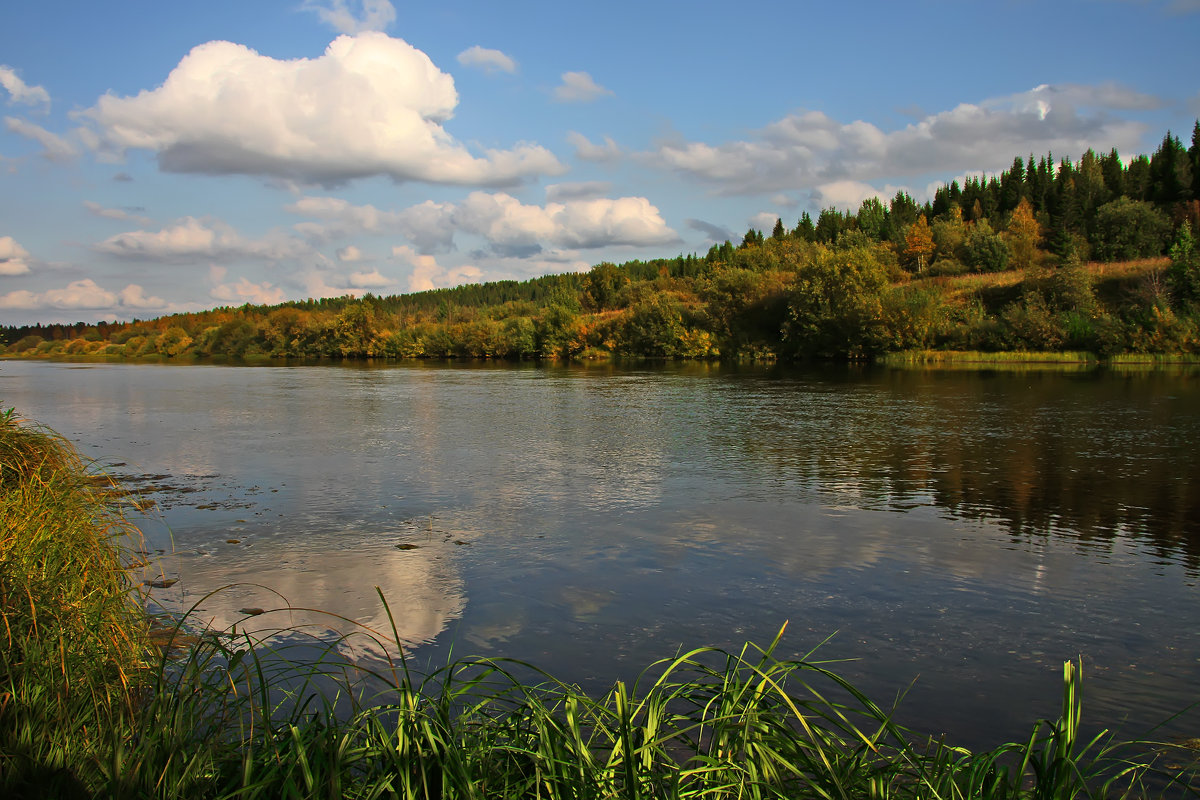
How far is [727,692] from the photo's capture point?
3941mm

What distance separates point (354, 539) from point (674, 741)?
22.7ft

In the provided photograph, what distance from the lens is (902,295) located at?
62.2 metres

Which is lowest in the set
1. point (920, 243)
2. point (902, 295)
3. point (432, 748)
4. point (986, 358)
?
point (432, 748)

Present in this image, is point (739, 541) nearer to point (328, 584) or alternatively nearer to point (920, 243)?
point (328, 584)

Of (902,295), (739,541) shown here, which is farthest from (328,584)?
(902,295)

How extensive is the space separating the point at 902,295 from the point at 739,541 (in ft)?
187

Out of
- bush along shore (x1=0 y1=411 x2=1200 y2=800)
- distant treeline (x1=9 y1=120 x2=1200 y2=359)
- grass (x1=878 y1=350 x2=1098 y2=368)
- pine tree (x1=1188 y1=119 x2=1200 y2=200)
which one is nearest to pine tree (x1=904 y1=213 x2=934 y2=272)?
distant treeline (x1=9 y1=120 x2=1200 y2=359)

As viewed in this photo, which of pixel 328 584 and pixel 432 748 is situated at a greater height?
pixel 432 748

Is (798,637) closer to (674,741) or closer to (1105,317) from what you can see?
(674,741)

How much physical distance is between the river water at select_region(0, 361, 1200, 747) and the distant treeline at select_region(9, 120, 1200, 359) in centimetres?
1335

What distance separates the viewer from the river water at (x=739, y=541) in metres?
6.79

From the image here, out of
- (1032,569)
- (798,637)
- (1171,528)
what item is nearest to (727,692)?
(798,637)

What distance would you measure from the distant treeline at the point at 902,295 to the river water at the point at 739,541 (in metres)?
13.3

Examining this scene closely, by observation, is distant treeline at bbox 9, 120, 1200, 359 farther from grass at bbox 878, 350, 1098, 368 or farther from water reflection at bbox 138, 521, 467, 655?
water reflection at bbox 138, 521, 467, 655
